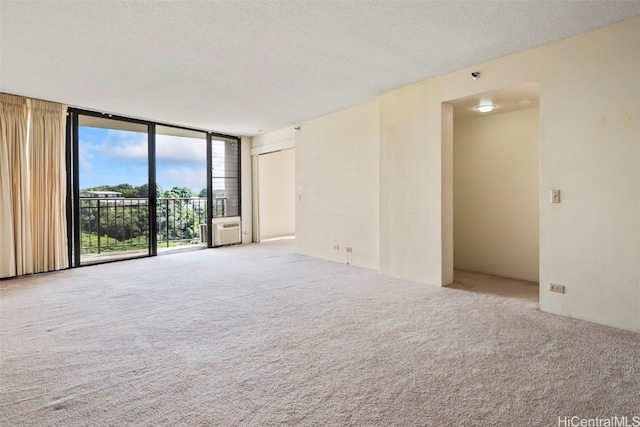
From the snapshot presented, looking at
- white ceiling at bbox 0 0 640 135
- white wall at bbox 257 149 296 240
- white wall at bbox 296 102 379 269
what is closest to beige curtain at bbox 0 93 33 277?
white ceiling at bbox 0 0 640 135

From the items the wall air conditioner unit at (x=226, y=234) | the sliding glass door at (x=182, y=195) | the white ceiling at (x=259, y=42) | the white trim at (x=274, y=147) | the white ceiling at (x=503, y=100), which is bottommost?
the wall air conditioner unit at (x=226, y=234)

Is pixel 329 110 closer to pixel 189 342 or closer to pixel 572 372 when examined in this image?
pixel 189 342

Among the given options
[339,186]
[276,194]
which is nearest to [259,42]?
[339,186]

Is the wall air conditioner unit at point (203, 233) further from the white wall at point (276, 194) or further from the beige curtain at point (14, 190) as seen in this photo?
the beige curtain at point (14, 190)

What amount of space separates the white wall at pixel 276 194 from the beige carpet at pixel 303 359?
484 cm

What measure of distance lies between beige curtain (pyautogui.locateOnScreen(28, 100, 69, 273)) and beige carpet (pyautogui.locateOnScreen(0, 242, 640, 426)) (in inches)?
47.5

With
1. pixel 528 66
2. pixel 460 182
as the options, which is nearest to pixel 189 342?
A: pixel 528 66

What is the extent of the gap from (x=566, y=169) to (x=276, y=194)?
270 inches

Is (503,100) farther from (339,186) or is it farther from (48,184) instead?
(48,184)

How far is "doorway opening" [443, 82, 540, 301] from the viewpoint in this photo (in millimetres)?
4218

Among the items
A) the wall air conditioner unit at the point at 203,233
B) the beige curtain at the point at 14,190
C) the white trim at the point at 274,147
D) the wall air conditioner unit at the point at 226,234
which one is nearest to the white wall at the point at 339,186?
the white trim at the point at 274,147

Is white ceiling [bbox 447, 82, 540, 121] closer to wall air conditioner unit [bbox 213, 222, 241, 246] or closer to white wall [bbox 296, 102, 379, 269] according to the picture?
white wall [bbox 296, 102, 379, 269]

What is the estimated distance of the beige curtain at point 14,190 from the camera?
14.6 ft

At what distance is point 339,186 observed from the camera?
5566 mm
